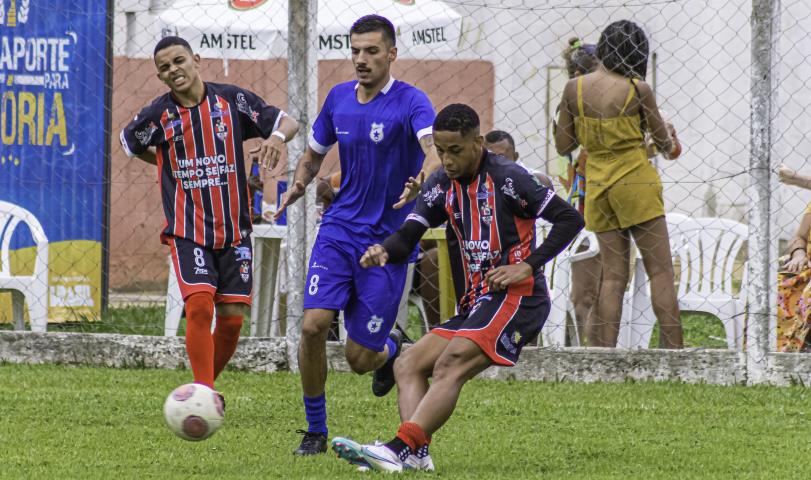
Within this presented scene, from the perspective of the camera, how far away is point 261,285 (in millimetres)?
9344

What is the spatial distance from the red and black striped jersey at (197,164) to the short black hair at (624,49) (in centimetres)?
248

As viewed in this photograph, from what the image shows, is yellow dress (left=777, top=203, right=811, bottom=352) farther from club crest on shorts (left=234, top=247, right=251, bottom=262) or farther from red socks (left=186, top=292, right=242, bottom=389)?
red socks (left=186, top=292, right=242, bottom=389)

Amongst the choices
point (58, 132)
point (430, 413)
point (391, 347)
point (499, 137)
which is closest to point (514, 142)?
point (499, 137)

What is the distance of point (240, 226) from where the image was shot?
21.5 ft

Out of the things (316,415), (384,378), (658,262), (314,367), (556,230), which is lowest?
(316,415)

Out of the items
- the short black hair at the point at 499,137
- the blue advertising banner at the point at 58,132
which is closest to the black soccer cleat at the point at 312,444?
the short black hair at the point at 499,137

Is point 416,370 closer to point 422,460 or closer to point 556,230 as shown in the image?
point 422,460

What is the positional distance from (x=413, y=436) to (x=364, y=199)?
1435mm

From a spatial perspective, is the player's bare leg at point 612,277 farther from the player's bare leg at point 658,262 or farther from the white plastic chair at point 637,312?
the white plastic chair at point 637,312

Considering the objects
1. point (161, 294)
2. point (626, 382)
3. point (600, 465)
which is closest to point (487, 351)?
point (600, 465)

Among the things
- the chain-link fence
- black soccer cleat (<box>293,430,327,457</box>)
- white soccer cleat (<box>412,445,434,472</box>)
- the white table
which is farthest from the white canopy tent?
white soccer cleat (<box>412,445,434,472</box>)

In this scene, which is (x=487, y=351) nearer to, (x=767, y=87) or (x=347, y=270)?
(x=347, y=270)

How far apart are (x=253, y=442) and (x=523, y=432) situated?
4.14 feet

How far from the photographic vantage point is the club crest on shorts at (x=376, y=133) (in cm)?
633
